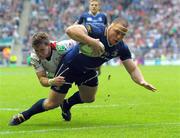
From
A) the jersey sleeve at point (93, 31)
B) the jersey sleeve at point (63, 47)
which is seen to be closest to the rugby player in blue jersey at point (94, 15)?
the jersey sleeve at point (63, 47)

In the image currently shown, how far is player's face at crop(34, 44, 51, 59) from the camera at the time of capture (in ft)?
31.6

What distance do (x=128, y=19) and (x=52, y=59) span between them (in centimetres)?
3856

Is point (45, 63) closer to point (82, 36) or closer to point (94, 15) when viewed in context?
point (82, 36)

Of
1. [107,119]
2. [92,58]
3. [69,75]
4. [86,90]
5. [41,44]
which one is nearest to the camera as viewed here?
→ [92,58]

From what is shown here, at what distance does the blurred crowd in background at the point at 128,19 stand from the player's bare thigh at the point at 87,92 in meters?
34.3

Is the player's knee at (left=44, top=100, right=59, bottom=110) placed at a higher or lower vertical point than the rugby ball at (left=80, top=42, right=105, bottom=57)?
lower

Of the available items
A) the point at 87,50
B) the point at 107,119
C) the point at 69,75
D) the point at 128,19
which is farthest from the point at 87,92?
the point at 128,19

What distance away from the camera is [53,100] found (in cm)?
1001

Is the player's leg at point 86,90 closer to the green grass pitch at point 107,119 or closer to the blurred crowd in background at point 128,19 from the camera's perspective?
the green grass pitch at point 107,119

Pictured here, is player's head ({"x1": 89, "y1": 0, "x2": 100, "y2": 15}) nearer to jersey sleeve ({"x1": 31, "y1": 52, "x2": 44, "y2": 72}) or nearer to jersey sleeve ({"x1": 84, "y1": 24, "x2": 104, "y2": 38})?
jersey sleeve ({"x1": 31, "y1": 52, "x2": 44, "y2": 72})

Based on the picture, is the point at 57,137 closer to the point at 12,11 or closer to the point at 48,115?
the point at 48,115

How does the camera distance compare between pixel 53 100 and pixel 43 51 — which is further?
pixel 53 100

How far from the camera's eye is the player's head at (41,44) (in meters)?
9.55

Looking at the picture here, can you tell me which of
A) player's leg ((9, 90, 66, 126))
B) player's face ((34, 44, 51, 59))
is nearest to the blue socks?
player's leg ((9, 90, 66, 126))
